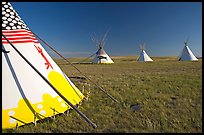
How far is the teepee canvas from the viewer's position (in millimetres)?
4241

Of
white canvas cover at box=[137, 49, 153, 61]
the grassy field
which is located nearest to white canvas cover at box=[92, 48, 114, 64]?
white canvas cover at box=[137, 49, 153, 61]

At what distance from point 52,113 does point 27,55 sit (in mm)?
1478

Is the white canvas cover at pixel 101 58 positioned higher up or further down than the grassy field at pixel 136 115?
higher up

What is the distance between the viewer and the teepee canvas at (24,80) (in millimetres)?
4241

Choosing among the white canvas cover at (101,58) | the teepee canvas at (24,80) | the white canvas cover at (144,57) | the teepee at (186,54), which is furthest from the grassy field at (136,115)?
the white canvas cover at (144,57)

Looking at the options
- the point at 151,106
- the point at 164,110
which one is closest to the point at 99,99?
the point at 151,106

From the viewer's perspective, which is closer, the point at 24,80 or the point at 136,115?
the point at 24,80

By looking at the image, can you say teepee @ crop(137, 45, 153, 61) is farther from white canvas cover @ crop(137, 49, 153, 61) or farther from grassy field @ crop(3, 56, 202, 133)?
grassy field @ crop(3, 56, 202, 133)

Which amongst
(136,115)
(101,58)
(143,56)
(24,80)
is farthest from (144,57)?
(24,80)

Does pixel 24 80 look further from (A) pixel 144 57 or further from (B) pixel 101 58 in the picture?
(A) pixel 144 57

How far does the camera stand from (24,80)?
15.1ft

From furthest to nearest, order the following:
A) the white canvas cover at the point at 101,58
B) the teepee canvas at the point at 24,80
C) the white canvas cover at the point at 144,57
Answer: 1. the white canvas cover at the point at 144,57
2. the white canvas cover at the point at 101,58
3. the teepee canvas at the point at 24,80

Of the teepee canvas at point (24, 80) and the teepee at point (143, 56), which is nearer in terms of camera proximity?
the teepee canvas at point (24, 80)

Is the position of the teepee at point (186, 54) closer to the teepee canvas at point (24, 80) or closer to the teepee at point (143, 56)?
the teepee at point (143, 56)
